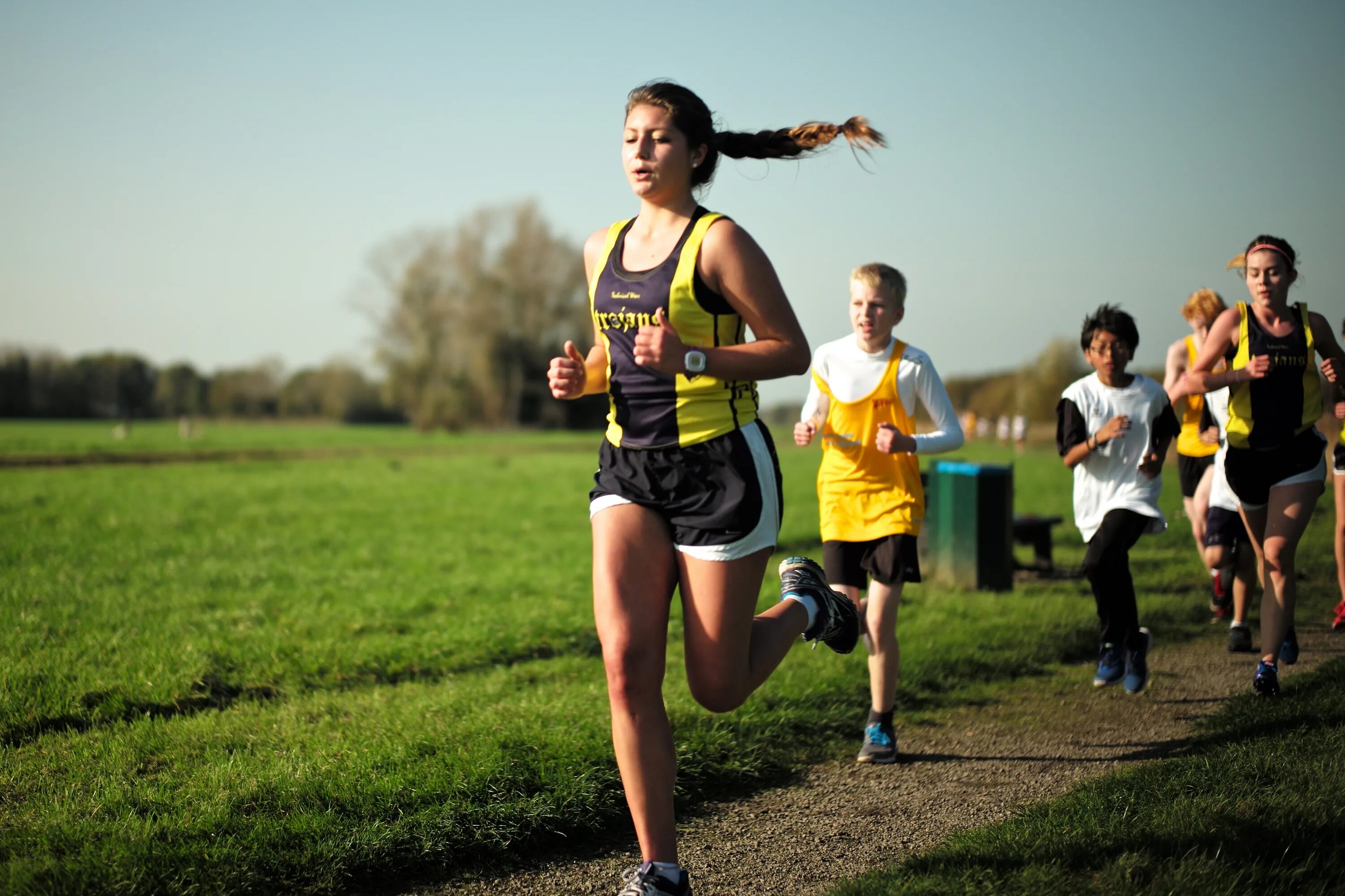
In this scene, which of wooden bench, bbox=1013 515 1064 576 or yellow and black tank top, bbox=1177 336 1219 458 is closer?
yellow and black tank top, bbox=1177 336 1219 458

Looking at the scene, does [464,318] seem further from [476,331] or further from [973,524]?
[973,524]

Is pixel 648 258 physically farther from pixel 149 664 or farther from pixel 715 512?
pixel 149 664

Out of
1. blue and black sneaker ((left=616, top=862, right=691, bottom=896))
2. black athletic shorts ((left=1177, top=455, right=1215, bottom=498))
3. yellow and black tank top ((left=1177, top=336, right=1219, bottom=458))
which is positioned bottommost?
blue and black sneaker ((left=616, top=862, right=691, bottom=896))

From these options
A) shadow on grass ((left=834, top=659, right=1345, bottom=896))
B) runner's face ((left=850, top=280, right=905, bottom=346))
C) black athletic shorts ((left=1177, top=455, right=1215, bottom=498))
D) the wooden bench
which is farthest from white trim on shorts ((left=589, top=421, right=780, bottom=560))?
the wooden bench

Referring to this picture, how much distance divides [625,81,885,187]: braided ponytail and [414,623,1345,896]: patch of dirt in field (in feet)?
7.82

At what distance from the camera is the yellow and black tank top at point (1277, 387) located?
19.4 feet

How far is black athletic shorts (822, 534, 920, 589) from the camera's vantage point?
5148 mm

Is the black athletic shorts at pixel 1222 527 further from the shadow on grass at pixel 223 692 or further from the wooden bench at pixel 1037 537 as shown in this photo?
the shadow on grass at pixel 223 692

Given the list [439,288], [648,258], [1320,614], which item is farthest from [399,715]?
[439,288]

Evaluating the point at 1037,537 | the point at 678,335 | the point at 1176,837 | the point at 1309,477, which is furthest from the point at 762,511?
the point at 1037,537

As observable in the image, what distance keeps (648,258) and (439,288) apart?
5803 centimetres

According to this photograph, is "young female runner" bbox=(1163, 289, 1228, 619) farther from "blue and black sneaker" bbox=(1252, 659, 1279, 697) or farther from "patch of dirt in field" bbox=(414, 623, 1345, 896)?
"blue and black sneaker" bbox=(1252, 659, 1279, 697)

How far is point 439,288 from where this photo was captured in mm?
59375

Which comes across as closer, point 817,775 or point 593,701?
point 817,775
